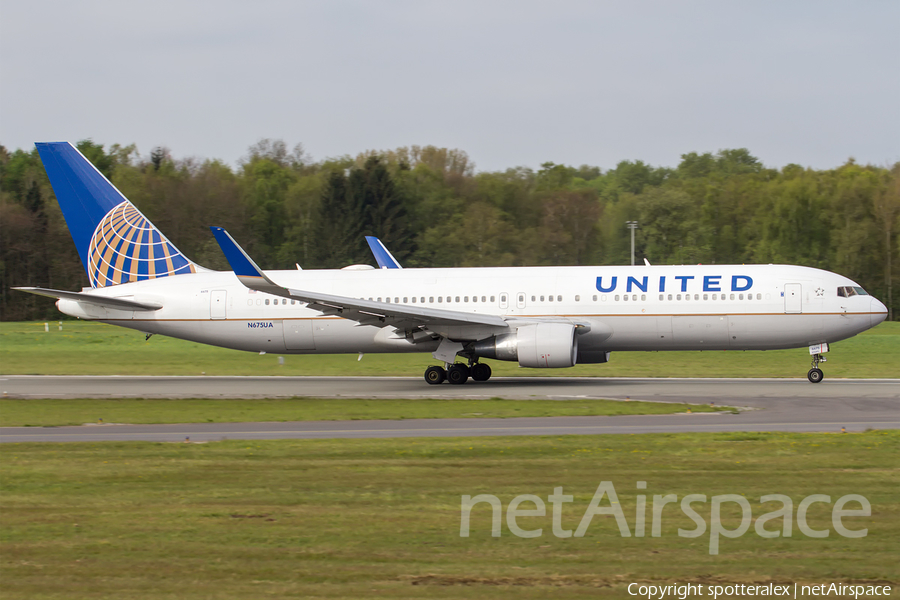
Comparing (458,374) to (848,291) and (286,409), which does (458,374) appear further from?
(848,291)

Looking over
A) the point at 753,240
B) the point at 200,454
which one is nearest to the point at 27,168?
the point at 753,240

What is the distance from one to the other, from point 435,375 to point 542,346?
12.5ft

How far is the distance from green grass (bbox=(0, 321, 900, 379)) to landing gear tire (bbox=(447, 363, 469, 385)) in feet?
12.3

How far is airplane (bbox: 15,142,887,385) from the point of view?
26.4m

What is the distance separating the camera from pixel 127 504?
1077cm

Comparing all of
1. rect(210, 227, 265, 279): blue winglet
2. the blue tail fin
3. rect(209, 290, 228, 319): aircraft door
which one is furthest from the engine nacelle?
the blue tail fin

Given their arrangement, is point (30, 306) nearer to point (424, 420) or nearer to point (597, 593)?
point (424, 420)

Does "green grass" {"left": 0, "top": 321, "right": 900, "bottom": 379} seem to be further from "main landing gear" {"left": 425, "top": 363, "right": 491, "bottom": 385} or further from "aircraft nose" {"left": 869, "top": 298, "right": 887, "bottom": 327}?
"main landing gear" {"left": 425, "top": 363, "right": 491, "bottom": 385}

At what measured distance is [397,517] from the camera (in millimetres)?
9992

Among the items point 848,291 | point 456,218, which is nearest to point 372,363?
point 848,291

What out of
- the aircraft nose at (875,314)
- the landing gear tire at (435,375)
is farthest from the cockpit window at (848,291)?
the landing gear tire at (435,375)

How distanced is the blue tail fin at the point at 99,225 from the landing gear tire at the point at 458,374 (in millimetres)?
10043

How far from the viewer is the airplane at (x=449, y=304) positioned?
2642 cm

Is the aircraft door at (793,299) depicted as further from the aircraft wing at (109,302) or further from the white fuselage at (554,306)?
the aircraft wing at (109,302)
